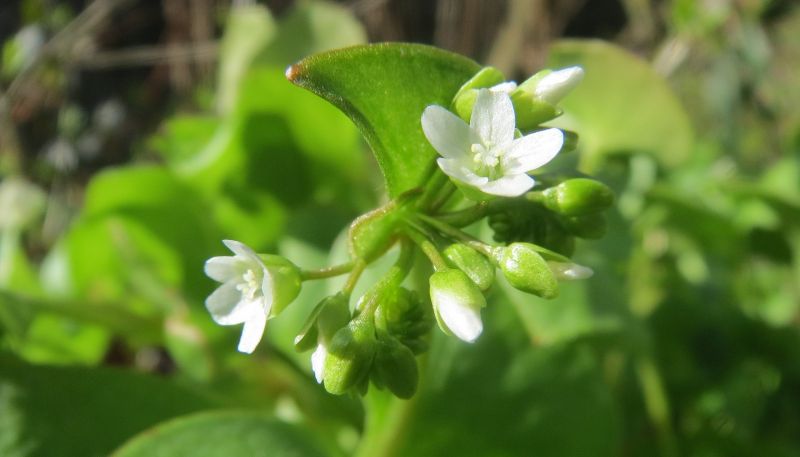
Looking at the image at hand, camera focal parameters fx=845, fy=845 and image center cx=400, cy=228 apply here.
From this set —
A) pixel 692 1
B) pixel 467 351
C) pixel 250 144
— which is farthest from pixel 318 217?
pixel 692 1

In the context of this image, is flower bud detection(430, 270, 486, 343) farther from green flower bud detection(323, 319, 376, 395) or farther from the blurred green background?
Result: the blurred green background

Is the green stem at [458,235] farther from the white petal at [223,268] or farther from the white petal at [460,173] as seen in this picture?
the white petal at [223,268]

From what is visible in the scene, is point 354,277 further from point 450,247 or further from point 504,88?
point 504,88

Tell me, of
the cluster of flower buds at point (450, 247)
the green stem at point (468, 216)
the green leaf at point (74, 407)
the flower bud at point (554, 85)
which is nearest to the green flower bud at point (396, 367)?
the cluster of flower buds at point (450, 247)

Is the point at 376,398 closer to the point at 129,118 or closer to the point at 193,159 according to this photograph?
the point at 193,159

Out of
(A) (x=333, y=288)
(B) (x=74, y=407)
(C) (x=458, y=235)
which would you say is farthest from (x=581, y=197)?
(B) (x=74, y=407)

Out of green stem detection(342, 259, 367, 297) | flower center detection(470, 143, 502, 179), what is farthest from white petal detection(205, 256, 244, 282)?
flower center detection(470, 143, 502, 179)
